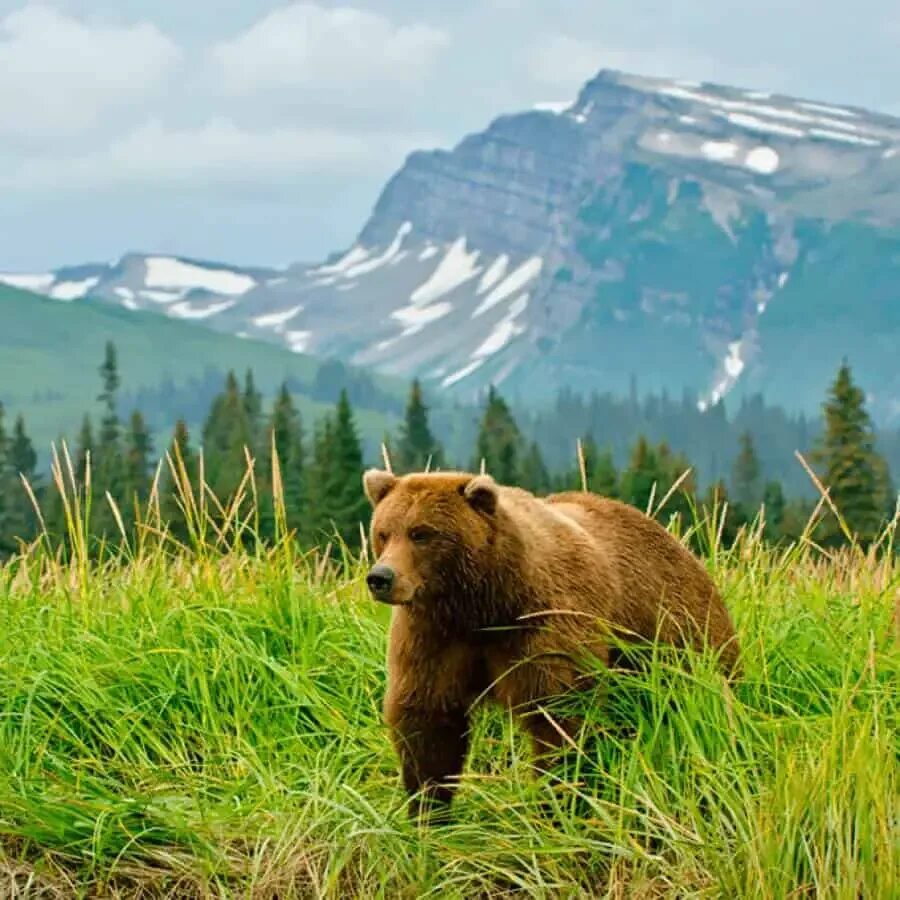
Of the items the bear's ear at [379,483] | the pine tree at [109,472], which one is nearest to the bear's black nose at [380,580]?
the bear's ear at [379,483]

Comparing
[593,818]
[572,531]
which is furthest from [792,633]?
[593,818]

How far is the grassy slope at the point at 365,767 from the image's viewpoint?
4773 millimetres

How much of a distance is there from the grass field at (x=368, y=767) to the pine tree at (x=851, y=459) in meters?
39.6

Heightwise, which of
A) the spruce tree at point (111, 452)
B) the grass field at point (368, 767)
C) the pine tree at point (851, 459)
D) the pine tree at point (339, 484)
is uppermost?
the grass field at point (368, 767)

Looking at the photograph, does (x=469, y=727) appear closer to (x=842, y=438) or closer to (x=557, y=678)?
(x=557, y=678)

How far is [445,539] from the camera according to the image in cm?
517

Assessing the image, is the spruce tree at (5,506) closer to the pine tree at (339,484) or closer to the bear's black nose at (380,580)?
the pine tree at (339,484)

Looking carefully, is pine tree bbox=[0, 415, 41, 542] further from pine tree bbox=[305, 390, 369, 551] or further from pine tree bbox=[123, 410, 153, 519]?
pine tree bbox=[305, 390, 369, 551]

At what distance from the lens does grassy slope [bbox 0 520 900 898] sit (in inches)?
188

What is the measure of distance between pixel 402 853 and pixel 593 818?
0.61 meters

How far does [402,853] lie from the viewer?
5102 millimetres

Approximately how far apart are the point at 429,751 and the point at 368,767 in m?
0.68

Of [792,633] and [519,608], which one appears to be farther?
[792,633]

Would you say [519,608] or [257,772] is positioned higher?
[519,608]
